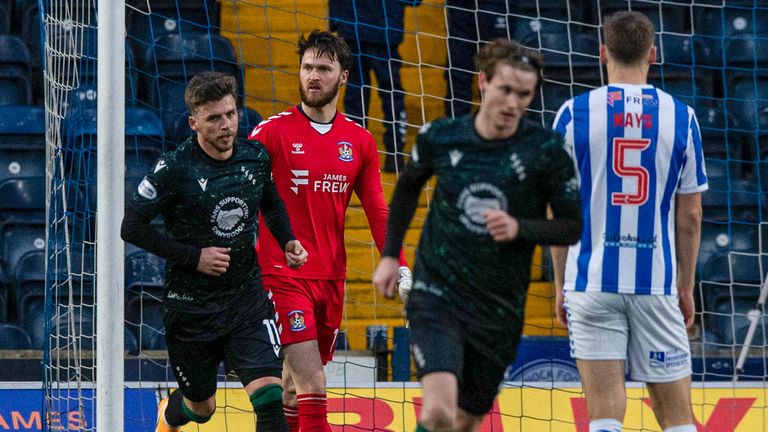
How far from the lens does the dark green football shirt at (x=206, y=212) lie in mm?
5121

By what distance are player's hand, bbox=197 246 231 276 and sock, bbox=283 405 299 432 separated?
939mm

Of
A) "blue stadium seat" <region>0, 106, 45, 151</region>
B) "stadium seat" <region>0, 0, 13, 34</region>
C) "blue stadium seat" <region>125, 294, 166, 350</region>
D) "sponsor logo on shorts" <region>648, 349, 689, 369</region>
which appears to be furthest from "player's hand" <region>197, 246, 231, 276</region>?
"stadium seat" <region>0, 0, 13, 34</region>

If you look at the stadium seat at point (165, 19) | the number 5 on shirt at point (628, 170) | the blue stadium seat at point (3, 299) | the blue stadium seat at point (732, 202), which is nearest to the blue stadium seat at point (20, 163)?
the blue stadium seat at point (3, 299)

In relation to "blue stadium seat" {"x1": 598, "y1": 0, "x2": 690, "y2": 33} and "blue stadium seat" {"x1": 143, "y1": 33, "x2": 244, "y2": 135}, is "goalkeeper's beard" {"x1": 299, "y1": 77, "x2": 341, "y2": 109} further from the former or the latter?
"blue stadium seat" {"x1": 598, "y1": 0, "x2": 690, "y2": 33}

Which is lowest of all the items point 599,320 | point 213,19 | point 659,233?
point 599,320

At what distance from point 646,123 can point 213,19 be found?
5664 mm

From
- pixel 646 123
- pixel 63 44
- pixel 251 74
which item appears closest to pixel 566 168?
pixel 646 123

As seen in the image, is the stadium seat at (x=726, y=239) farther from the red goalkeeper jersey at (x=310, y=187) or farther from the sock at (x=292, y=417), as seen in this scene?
the sock at (x=292, y=417)

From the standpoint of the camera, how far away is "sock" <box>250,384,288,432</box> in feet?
17.0

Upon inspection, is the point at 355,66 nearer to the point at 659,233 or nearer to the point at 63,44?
the point at 63,44

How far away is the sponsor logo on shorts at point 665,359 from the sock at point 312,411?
61.3 inches

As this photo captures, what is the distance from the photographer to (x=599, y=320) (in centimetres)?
450

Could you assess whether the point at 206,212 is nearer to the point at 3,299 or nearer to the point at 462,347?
the point at 462,347

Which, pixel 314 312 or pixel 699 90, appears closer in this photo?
pixel 314 312
